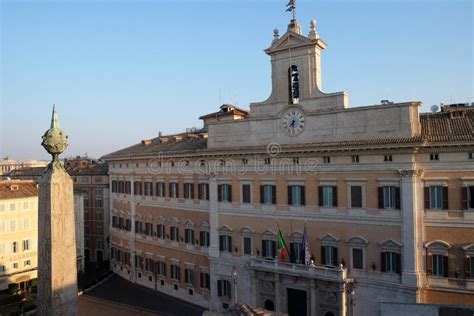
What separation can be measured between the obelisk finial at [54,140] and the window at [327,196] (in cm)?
1670

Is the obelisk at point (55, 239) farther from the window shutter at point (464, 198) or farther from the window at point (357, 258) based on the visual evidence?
the window shutter at point (464, 198)

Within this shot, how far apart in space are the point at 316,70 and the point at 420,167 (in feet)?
25.9

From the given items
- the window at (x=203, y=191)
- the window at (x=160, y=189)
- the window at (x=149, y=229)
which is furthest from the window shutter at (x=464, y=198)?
the window at (x=149, y=229)

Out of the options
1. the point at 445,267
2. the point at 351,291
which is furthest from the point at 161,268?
the point at 445,267

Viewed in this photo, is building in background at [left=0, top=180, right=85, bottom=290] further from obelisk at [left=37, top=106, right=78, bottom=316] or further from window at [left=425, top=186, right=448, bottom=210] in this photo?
window at [left=425, top=186, right=448, bottom=210]

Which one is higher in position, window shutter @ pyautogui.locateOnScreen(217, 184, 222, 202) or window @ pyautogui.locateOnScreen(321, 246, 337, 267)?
window shutter @ pyautogui.locateOnScreen(217, 184, 222, 202)

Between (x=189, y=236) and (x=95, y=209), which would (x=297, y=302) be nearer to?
(x=189, y=236)

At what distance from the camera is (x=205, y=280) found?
1195 inches

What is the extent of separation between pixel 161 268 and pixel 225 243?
8.75 meters

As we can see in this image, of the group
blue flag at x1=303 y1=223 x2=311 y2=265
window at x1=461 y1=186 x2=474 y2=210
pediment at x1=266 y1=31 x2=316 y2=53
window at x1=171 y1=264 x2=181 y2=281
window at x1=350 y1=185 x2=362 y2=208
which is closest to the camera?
window at x1=461 y1=186 x2=474 y2=210

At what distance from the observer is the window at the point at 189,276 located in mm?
31531

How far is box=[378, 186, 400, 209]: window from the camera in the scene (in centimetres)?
2170

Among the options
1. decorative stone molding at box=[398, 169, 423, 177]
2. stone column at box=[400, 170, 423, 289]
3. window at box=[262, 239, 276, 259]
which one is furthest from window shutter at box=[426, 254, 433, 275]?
window at box=[262, 239, 276, 259]

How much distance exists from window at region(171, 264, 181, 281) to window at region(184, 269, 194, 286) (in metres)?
0.83
